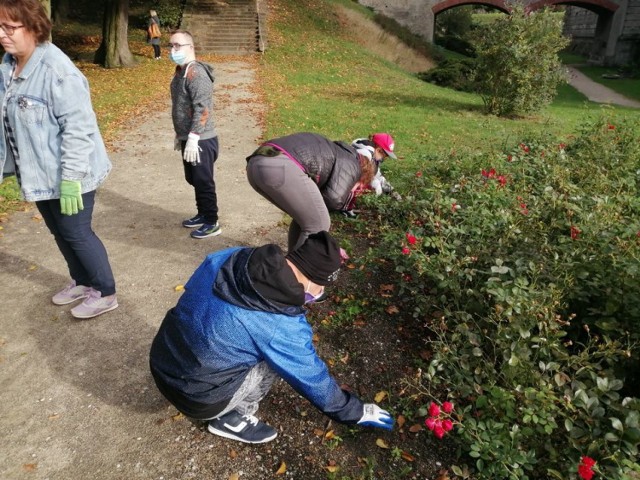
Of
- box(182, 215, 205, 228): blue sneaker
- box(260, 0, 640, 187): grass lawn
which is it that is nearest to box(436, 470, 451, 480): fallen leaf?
box(182, 215, 205, 228): blue sneaker

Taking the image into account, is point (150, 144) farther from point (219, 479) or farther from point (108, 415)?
point (219, 479)

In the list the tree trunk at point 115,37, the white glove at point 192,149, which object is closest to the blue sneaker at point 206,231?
the white glove at point 192,149

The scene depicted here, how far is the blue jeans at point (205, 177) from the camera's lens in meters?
4.28

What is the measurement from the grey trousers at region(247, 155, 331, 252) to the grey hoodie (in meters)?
1.18

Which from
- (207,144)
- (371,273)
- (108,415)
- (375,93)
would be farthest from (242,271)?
(375,93)

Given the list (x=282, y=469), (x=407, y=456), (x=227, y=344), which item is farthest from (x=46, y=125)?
(x=407, y=456)

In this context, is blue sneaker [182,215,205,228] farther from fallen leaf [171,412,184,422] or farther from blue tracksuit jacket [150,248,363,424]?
blue tracksuit jacket [150,248,363,424]

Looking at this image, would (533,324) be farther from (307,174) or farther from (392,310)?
(307,174)

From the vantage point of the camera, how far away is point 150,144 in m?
7.87

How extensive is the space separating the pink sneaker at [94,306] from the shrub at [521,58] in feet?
34.1

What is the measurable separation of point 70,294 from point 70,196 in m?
1.11

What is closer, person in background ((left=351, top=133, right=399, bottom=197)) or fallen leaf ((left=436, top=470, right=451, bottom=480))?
fallen leaf ((left=436, top=470, right=451, bottom=480))

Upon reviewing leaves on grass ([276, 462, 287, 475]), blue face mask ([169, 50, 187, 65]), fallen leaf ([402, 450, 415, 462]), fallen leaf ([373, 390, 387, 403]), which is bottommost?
leaves on grass ([276, 462, 287, 475])

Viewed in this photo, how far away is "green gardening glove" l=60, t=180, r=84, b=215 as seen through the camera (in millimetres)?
2818
